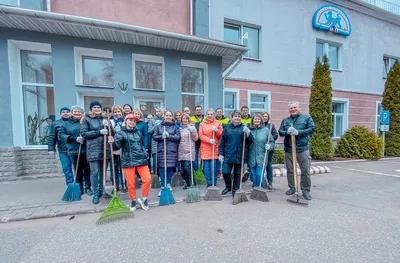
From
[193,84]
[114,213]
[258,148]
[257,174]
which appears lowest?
[114,213]

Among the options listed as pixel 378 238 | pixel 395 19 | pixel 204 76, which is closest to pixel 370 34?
pixel 395 19

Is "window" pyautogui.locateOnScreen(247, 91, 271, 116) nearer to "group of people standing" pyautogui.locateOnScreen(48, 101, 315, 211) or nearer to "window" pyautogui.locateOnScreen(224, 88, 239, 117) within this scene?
"window" pyautogui.locateOnScreen(224, 88, 239, 117)

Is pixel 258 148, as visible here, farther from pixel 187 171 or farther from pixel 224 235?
pixel 224 235

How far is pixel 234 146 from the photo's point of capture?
155 inches

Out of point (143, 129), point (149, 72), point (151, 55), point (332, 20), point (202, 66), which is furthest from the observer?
point (332, 20)

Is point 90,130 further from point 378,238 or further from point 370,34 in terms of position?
point 370,34

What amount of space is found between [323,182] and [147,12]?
308 inches

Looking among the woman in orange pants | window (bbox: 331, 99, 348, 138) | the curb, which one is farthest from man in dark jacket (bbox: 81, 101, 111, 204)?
window (bbox: 331, 99, 348, 138)

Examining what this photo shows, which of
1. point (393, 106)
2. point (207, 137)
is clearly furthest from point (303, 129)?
point (393, 106)

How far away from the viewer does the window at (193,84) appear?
7.12 m

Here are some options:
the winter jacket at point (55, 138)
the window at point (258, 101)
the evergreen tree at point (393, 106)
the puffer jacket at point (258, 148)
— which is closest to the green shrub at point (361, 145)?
the evergreen tree at point (393, 106)

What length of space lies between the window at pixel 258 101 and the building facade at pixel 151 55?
0.18 feet

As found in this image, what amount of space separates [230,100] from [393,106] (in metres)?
8.66

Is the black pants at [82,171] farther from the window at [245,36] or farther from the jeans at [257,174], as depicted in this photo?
the window at [245,36]
